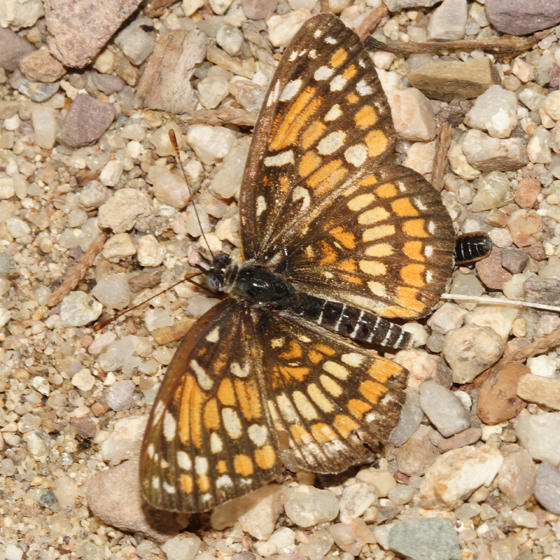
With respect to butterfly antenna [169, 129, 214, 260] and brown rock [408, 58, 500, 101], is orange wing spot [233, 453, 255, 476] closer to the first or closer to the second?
butterfly antenna [169, 129, 214, 260]

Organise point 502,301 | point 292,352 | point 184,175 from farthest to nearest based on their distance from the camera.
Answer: point 184,175, point 502,301, point 292,352

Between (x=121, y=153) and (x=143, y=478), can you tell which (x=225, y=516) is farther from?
(x=121, y=153)

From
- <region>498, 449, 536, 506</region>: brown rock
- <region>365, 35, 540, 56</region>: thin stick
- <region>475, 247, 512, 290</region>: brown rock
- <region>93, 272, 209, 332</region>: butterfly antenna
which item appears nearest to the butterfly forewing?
<region>93, 272, 209, 332</region>: butterfly antenna

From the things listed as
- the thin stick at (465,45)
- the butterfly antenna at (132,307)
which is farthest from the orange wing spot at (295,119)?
the thin stick at (465,45)

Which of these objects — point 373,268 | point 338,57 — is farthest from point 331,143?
point 373,268

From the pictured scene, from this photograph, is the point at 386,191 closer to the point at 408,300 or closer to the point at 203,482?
the point at 408,300

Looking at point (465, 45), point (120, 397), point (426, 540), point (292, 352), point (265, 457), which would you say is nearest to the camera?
point (265, 457)
